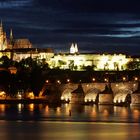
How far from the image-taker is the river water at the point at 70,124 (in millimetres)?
52344

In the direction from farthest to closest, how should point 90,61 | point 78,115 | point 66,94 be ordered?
point 90,61 → point 66,94 → point 78,115

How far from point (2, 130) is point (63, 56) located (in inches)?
4121

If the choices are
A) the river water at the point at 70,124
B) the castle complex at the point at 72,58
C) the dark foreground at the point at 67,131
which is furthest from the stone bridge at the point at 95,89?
the castle complex at the point at 72,58

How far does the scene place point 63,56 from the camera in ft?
522

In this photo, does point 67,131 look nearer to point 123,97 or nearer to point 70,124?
point 70,124

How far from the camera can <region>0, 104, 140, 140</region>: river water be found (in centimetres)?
5234

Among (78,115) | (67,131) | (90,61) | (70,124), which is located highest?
(90,61)

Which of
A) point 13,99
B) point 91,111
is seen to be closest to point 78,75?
point 13,99

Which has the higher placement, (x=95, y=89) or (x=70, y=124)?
(x=95, y=89)

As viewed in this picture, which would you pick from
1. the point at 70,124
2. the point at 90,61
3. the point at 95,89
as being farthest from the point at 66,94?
the point at 90,61

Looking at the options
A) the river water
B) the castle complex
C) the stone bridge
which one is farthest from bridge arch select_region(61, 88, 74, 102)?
the castle complex

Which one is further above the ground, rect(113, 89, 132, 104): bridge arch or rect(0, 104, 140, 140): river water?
rect(113, 89, 132, 104): bridge arch

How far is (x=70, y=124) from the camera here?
6012 centimetres

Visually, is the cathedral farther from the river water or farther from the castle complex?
the river water
